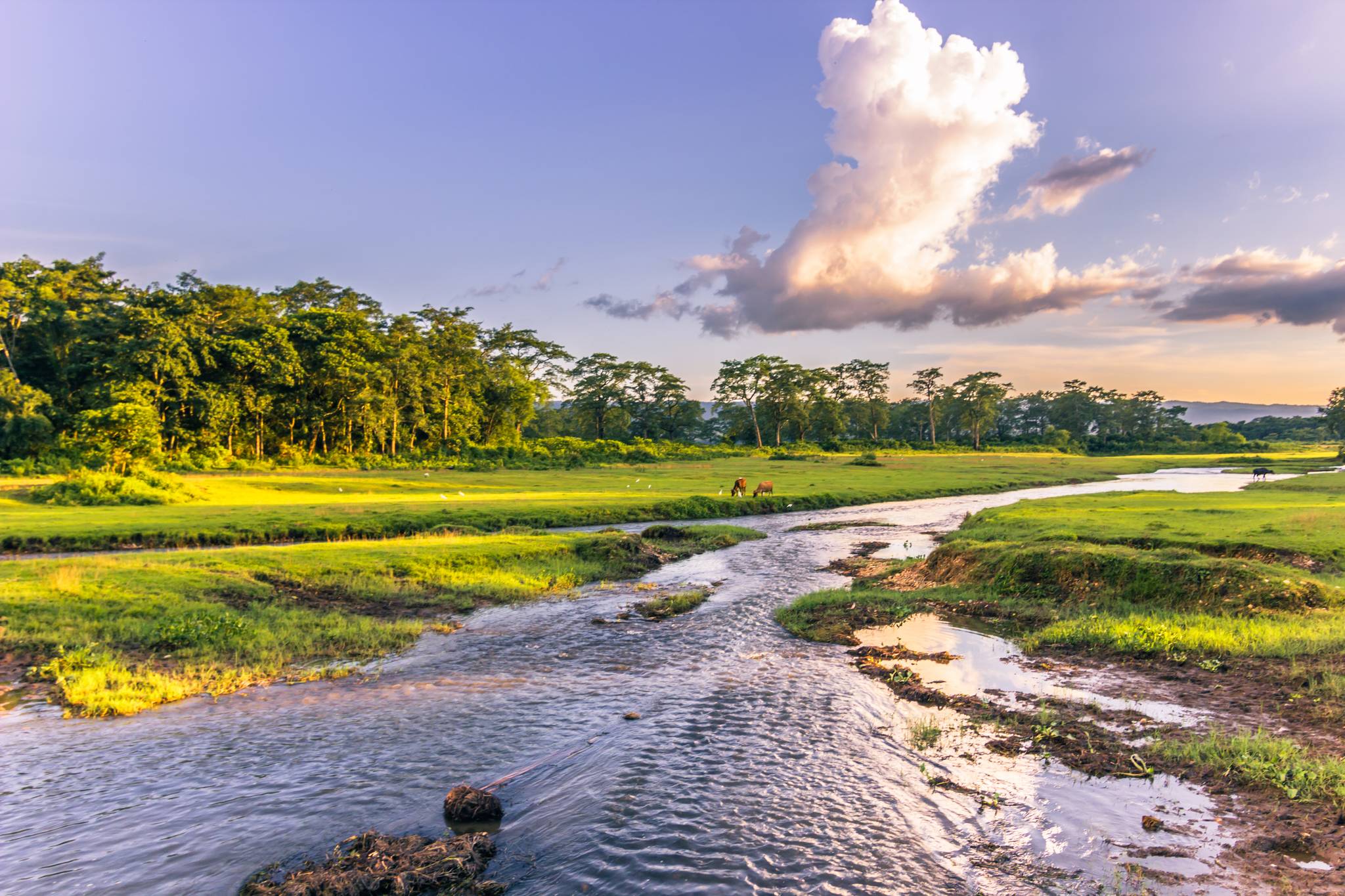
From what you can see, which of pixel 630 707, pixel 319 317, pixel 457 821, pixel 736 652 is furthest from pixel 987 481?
pixel 319 317

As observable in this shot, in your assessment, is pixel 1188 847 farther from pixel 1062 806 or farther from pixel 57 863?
pixel 57 863

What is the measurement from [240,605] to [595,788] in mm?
13179

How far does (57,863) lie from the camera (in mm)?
6469

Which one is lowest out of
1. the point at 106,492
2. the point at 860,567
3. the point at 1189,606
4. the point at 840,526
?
the point at 840,526

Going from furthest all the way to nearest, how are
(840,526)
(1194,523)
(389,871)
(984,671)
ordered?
1. (840,526)
2. (1194,523)
3. (984,671)
4. (389,871)

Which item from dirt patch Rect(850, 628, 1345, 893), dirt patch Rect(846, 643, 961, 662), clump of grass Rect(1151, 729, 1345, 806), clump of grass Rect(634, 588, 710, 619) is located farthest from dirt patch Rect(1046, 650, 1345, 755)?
clump of grass Rect(634, 588, 710, 619)

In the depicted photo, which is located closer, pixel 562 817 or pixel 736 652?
pixel 562 817

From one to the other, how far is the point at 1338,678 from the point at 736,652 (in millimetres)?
9799

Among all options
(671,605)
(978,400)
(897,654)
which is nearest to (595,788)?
(897,654)

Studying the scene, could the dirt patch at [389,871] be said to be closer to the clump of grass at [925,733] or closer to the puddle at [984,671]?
the clump of grass at [925,733]

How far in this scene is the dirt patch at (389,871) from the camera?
595 centimetres

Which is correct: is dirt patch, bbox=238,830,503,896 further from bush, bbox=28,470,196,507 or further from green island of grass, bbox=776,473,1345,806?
bush, bbox=28,470,196,507

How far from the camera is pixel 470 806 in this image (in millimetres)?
7277

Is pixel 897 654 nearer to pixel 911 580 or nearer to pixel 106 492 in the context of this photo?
pixel 911 580
